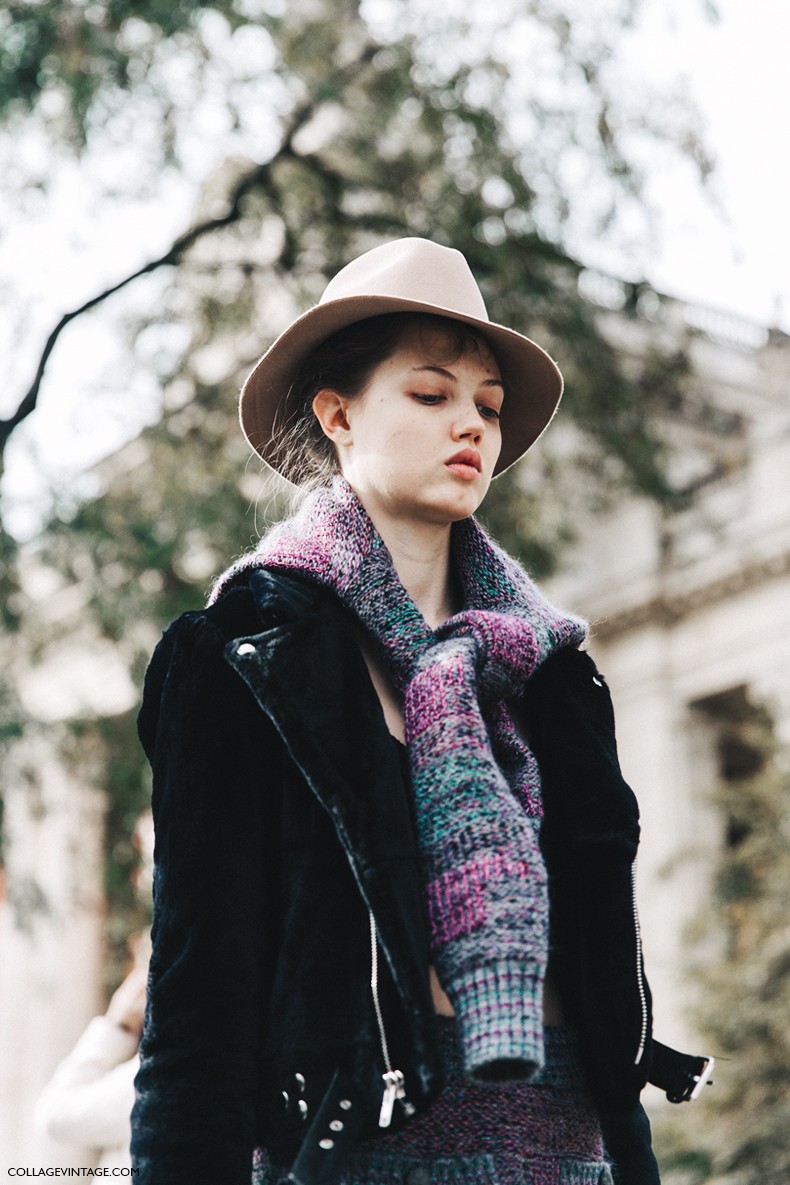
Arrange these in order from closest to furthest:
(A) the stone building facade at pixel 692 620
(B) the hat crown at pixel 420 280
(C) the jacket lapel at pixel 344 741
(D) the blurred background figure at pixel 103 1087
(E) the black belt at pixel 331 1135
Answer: (E) the black belt at pixel 331 1135, (C) the jacket lapel at pixel 344 741, (B) the hat crown at pixel 420 280, (D) the blurred background figure at pixel 103 1087, (A) the stone building facade at pixel 692 620

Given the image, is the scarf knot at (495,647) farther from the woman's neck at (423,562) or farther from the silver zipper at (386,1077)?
the silver zipper at (386,1077)

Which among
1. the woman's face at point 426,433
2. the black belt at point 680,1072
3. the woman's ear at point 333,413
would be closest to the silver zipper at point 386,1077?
the black belt at point 680,1072

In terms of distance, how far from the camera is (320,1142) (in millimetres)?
1766

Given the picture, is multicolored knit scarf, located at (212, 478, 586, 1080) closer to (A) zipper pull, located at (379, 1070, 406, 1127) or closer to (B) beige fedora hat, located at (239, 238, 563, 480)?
(A) zipper pull, located at (379, 1070, 406, 1127)

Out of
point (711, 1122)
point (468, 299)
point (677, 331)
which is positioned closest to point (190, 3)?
point (677, 331)

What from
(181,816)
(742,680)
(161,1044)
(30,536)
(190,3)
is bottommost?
(161,1044)

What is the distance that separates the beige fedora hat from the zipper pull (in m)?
1.02

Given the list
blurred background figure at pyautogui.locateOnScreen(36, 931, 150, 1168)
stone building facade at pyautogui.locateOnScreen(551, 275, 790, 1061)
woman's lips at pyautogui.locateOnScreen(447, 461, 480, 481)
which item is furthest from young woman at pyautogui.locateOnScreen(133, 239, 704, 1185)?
stone building facade at pyautogui.locateOnScreen(551, 275, 790, 1061)

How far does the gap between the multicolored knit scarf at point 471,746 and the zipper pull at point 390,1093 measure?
0.29 ft

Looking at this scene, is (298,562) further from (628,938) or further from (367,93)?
(367,93)

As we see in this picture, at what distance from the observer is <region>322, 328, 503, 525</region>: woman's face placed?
226 cm

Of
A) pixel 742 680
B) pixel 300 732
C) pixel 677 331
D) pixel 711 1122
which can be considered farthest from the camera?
pixel 742 680

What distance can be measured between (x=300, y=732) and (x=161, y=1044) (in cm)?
39

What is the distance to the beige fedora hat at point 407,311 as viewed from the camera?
2.32 metres
